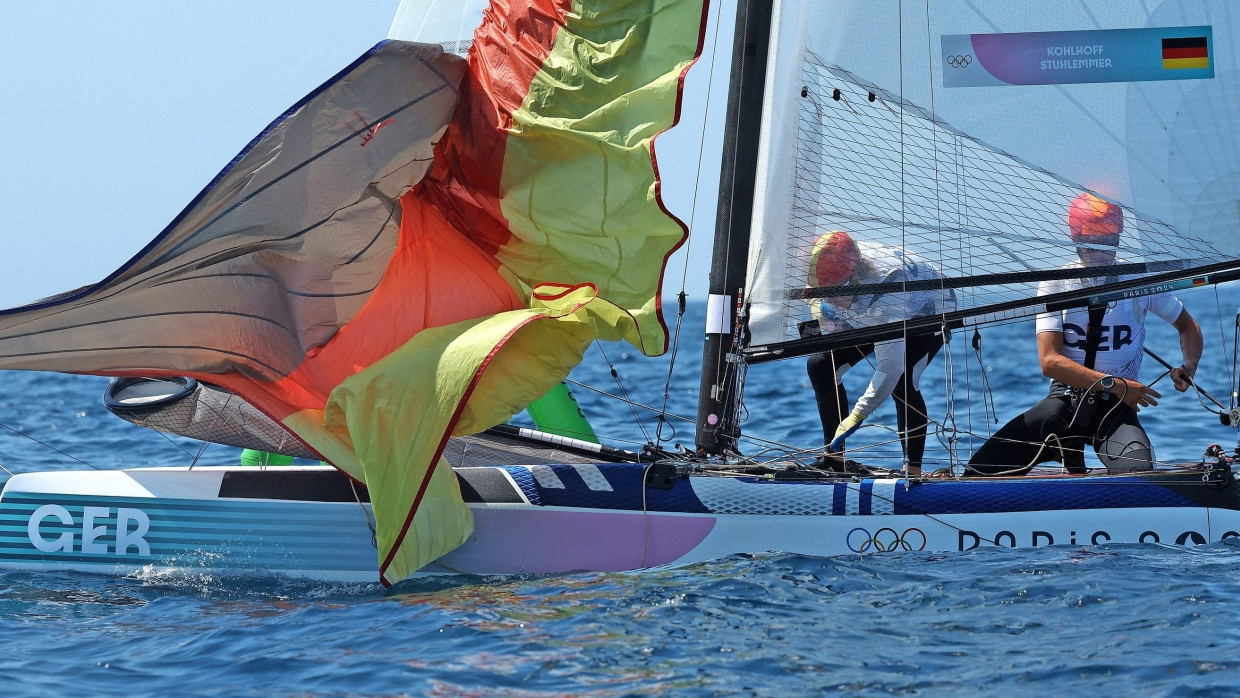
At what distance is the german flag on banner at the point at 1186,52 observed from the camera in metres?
5.39

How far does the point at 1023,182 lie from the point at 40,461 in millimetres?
6777

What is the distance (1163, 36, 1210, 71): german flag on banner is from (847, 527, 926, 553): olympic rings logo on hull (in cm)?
223

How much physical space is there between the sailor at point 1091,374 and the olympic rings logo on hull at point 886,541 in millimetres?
550

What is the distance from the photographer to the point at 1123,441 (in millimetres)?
5633

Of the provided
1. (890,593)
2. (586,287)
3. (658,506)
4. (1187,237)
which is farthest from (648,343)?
(1187,237)

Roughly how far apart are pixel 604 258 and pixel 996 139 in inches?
68.7

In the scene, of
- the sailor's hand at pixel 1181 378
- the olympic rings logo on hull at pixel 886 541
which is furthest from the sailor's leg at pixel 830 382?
the sailor's hand at pixel 1181 378

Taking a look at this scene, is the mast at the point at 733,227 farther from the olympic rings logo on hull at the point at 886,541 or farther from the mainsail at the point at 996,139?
the olympic rings logo on hull at the point at 886,541

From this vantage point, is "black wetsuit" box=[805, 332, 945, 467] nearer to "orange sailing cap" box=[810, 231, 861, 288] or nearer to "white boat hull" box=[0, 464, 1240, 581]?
"orange sailing cap" box=[810, 231, 861, 288]

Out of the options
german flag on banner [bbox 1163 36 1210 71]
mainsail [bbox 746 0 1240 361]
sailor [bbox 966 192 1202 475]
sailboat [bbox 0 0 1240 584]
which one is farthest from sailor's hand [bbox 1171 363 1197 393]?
german flag on banner [bbox 1163 36 1210 71]

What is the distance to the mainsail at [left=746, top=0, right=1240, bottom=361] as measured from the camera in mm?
5402

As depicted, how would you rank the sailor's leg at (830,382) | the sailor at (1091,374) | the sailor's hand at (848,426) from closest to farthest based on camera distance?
the sailor at (1091,374) < the sailor's hand at (848,426) < the sailor's leg at (830,382)

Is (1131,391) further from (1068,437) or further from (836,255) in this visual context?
(836,255)

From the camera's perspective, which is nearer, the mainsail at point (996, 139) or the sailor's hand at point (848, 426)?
the mainsail at point (996, 139)
